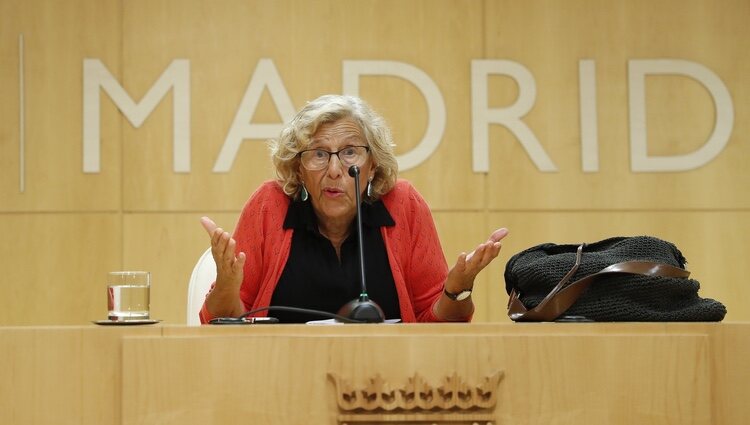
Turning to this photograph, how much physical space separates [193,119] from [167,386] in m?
2.72

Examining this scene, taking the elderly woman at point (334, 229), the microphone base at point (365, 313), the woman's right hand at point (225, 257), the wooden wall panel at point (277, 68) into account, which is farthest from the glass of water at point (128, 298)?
the wooden wall panel at point (277, 68)

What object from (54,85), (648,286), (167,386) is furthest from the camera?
(54,85)

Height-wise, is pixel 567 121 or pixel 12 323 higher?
pixel 567 121

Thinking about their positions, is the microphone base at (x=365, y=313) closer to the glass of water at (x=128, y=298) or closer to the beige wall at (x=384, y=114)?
the glass of water at (x=128, y=298)

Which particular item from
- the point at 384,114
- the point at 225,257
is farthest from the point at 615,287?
the point at 384,114

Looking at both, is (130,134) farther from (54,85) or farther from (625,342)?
(625,342)

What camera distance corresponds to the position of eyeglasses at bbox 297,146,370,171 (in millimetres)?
2705

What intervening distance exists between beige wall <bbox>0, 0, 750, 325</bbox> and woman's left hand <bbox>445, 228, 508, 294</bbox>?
196 cm

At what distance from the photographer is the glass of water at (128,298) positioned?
1921 mm

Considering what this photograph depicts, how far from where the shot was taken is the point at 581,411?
166 cm

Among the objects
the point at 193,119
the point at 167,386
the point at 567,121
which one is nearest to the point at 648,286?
the point at 167,386

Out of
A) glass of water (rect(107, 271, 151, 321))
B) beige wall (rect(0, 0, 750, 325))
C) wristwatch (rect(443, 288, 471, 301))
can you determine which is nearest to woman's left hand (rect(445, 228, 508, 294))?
wristwatch (rect(443, 288, 471, 301))

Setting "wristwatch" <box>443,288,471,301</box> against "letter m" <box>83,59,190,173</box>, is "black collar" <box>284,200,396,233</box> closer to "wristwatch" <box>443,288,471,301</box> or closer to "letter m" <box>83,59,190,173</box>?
"wristwatch" <box>443,288,471,301</box>

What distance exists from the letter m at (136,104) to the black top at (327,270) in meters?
1.58
